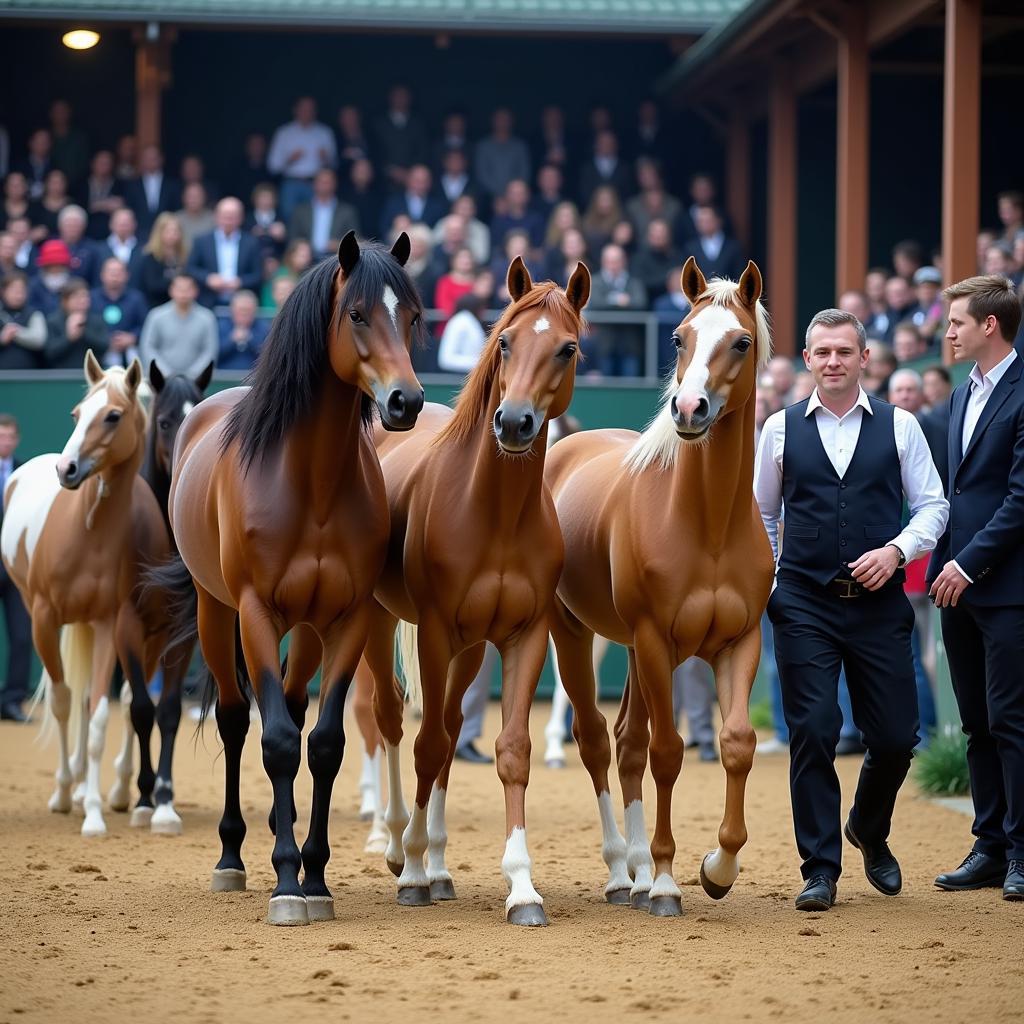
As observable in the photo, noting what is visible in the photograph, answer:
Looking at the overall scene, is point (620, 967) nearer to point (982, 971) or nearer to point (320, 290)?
point (982, 971)

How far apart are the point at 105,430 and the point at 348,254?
9.48 ft

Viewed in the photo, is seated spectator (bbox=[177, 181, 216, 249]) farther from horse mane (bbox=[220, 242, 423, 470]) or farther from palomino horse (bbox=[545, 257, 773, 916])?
palomino horse (bbox=[545, 257, 773, 916])

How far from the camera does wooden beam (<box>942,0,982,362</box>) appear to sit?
11758 millimetres

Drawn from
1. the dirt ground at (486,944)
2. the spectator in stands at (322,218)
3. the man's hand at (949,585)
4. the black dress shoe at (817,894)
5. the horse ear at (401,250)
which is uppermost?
the spectator in stands at (322,218)

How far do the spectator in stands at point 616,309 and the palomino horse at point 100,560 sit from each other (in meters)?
Result: 6.59

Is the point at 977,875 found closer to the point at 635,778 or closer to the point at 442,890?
the point at 635,778

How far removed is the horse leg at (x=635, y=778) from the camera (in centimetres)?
616

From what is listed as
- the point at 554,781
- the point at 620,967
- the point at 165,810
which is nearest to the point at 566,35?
the point at 554,781

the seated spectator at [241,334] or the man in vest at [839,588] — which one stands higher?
the seated spectator at [241,334]

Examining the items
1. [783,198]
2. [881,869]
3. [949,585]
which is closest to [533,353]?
[949,585]

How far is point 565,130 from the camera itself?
1981 cm

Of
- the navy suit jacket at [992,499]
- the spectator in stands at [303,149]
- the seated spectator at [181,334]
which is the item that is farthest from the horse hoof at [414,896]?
the spectator in stands at [303,149]

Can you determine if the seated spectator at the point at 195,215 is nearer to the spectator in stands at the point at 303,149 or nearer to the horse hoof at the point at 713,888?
the spectator in stands at the point at 303,149

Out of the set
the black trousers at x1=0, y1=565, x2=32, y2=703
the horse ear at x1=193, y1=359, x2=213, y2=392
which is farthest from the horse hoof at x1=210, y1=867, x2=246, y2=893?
the black trousers at x1=0, y1=565, x2=32, y2=703
